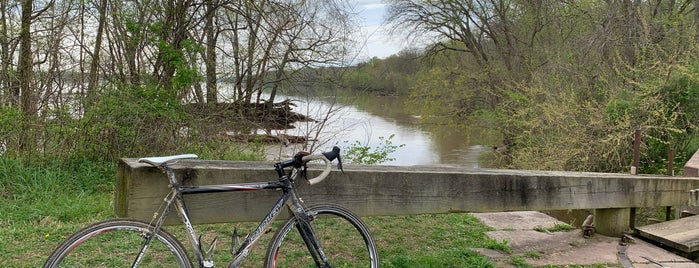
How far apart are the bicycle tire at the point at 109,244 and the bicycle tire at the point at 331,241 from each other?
0.45 metres

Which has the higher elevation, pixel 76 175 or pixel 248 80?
pixel 248 80

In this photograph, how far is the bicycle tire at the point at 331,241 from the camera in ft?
8.46

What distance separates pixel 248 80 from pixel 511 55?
11531 millimetres

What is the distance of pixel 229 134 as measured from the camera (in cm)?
796

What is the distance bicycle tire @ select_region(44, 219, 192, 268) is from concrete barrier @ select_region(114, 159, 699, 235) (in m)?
0.18

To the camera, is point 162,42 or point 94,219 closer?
point 94,219

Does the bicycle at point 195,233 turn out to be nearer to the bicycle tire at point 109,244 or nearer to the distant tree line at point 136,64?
the bicycle tire at point 109,244

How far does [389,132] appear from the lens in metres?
19.5

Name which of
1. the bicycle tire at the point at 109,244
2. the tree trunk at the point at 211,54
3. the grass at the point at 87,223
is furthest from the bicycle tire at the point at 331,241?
the tree trunk at the point at 211,54

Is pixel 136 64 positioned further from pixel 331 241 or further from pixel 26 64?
pixel 331 241

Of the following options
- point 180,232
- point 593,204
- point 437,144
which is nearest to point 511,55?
point 437,144

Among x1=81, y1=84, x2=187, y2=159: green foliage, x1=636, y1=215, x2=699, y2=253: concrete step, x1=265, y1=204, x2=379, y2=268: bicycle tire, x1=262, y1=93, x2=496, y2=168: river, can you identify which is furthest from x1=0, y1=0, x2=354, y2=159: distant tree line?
x1=636, y1=215, x2=699, y2=253: concrete step

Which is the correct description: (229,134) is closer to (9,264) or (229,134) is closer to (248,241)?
(9,264)

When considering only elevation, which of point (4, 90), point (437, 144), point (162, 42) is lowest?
point (437, 144)
